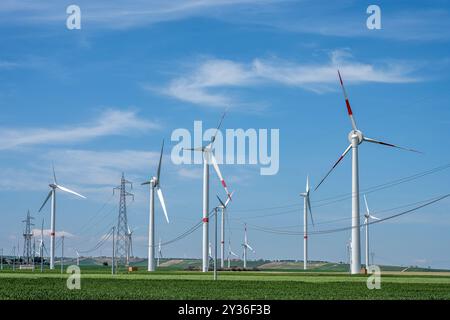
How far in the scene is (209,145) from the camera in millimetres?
136500

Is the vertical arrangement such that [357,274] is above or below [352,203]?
below
